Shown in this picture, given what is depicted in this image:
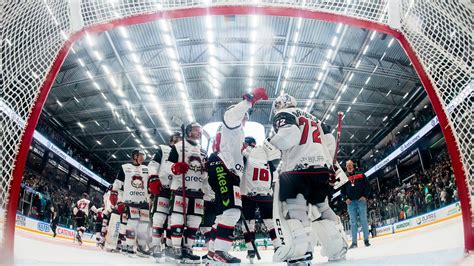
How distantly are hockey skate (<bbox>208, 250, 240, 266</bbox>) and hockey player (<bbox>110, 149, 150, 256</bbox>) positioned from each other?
242cm

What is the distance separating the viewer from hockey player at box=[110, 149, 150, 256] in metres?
4.67

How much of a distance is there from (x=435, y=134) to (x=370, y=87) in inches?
128

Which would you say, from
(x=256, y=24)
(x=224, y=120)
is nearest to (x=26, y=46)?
(x=224, y=120)

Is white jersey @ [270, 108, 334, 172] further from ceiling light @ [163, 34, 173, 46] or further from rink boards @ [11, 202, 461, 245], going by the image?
ceiling light @ [163, 34, 173, 46]

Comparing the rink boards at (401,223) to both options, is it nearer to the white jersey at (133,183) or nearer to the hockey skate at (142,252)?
the white jersey at (133,183)

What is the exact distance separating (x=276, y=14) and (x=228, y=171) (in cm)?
123

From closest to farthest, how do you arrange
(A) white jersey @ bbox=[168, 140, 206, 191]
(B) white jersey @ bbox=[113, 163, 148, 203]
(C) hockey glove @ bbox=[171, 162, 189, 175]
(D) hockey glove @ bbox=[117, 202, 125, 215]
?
(C) hockey glove @ bbox=[171, 162, 189, 175], (A) white jersey @ bbox=[168, 140, 206, 191], (B) white jersey @ bbox=[113, 163, 148, 203], (D) hockey glove @ bbox=[117, 202, 125, 215]

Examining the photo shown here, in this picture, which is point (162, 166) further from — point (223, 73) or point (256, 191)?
point (223, 73)

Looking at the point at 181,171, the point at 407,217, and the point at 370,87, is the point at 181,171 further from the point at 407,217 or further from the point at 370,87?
the point at 370,87

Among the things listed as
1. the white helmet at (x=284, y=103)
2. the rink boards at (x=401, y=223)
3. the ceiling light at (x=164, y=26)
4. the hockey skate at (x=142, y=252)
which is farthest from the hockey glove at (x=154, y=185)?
the ceiling light at (x=164, y=26)

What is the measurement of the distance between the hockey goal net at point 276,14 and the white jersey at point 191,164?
1.44 m

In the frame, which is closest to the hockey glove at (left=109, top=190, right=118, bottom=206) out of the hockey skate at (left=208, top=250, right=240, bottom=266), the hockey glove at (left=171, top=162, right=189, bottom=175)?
the hockey glove at (left=171, top=162, right=189, bottom=175)

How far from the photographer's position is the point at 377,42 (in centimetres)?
1121

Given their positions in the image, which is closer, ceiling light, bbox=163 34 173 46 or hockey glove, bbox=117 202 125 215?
hockey glove, bbox=117 202 125 215
